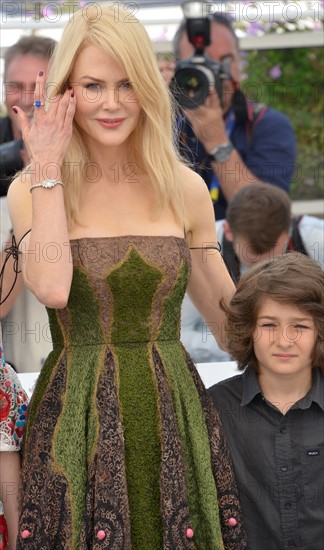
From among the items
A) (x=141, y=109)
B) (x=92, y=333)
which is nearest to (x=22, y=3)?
(x=141, y=109)

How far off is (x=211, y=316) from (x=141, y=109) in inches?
20.6

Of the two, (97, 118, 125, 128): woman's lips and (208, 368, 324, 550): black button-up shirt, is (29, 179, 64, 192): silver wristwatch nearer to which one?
(97, 118, 125, 128): woman's lips

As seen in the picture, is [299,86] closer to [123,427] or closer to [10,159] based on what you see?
[10,159]

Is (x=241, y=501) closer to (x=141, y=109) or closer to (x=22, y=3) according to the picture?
(x=141, y=109)

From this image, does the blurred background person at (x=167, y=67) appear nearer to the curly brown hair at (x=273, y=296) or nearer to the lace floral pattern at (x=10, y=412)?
the curly brown hair at (x=273, y=296)

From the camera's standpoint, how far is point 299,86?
21.0 feet

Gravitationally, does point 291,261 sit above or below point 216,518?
above

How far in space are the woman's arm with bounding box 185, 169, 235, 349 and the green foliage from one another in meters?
3.86

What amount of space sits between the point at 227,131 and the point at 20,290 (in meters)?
1.29

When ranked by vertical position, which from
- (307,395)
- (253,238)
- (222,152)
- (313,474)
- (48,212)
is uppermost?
(222,152)

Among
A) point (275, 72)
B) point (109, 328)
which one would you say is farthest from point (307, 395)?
point (275, 72)

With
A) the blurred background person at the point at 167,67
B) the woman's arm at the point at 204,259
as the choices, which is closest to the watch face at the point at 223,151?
the blurred background person at the point at 167,67

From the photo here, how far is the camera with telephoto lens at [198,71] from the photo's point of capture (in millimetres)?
3990

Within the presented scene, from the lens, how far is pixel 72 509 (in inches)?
84.0
